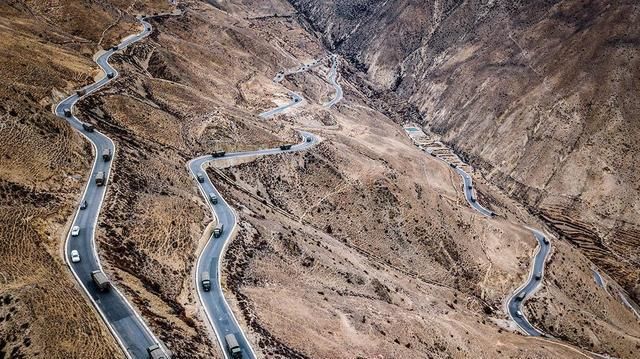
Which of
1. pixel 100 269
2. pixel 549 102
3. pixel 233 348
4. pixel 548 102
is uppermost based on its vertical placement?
pixel 549 102

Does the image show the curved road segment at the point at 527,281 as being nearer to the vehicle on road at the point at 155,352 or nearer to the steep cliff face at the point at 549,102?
the steep cliff face at the point at 549,102

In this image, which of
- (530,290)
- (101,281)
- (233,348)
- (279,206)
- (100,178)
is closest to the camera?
(233,348)

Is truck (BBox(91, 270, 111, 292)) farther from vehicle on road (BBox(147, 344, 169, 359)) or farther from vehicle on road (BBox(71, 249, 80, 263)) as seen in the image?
vehicle on road (BBox(147, 344, 169, 359))

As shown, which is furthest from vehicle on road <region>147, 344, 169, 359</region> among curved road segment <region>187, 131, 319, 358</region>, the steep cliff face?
the steep cliff face

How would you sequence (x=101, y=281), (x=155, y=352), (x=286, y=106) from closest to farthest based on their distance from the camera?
(x=155, y=352)
(x=101, y=281)
(x=286, y=106)

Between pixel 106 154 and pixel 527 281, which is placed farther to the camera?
pixel 527 281

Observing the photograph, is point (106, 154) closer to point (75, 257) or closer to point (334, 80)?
point (75, 257)

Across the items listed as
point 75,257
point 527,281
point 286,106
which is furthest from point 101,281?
point 286,106

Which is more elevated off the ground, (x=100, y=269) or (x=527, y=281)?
(x=527, y=281)
